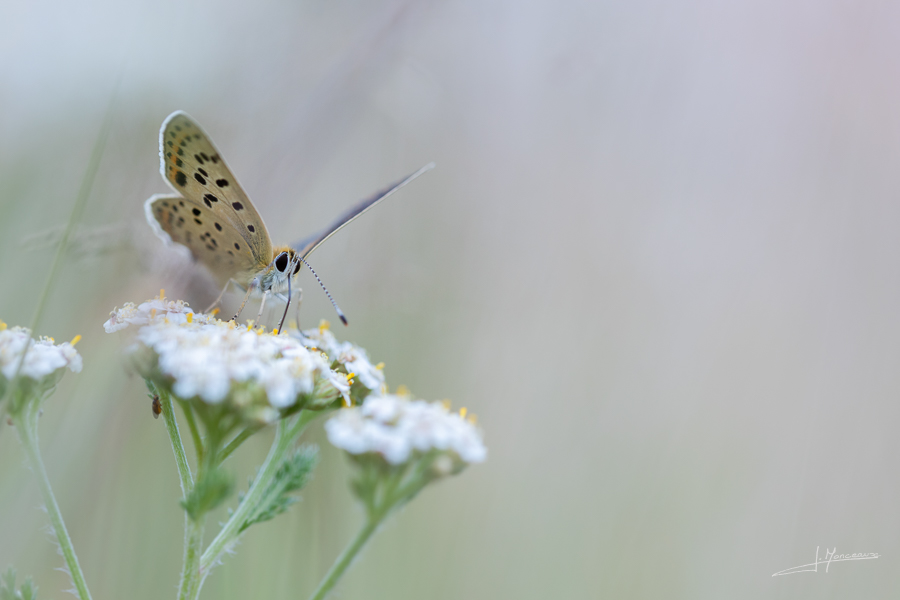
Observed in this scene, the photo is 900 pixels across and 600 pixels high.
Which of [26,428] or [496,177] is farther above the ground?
[496,177]

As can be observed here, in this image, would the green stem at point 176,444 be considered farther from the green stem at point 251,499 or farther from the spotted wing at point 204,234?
the spotted wing at point 204,234

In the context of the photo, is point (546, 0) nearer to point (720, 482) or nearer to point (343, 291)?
point (343, 291)

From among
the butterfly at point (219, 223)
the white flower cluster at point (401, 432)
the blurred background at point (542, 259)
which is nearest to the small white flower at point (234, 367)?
the white flower cluster at point (401, 432)

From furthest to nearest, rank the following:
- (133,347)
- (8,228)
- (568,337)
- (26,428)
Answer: (568,337)
(8,228)
(133,347)
(26,428)

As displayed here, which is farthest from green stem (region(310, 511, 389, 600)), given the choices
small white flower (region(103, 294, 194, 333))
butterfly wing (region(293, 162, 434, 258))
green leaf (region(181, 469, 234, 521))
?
butterfly wing (region(293, 162, 434, 258))

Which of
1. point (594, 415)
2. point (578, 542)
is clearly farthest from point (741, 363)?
A: point (578, 542)

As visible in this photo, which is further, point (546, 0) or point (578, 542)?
point (546, 0)
